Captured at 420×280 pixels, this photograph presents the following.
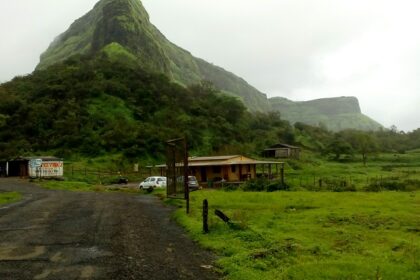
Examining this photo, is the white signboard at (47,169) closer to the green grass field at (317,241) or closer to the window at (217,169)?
the window at (217,169)

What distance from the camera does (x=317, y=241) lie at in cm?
1574

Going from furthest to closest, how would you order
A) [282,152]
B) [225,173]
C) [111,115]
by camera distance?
1. [282,152]
2. [111,115]
3. [225,173]

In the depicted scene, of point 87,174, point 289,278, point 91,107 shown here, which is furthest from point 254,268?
point 91,107

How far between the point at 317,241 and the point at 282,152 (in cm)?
8745

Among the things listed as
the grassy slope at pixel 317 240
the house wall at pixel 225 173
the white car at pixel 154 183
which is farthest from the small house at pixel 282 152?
the grassy slope at pixel 317 240

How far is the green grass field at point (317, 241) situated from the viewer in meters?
11.3

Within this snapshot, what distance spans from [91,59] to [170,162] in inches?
4616

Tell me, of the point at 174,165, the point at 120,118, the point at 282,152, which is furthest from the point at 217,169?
the point at 282,152

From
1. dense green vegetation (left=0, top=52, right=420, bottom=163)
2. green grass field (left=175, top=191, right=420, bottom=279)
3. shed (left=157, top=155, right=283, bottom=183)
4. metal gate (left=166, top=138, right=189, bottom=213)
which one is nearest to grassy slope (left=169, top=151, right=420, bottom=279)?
green grass field (left=175, top=191, right=420, bottom=279)

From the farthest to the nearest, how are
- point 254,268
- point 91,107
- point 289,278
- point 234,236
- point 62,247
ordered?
1. point 91,107
2. point 234,236
3. point 62,247
4. point 254,268
5. point 289,278

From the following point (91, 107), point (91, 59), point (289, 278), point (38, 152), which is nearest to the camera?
point (289, 278)

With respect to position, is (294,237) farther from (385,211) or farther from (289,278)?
(385,211)

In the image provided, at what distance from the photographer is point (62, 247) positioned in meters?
13.9

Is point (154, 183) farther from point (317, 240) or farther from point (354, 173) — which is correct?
point (354, 173)
